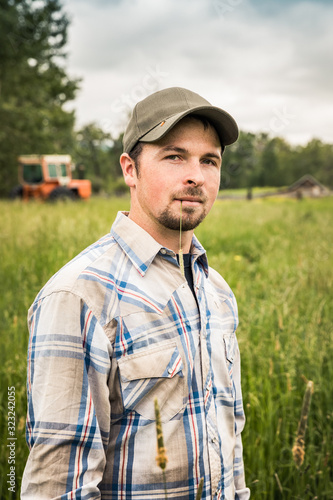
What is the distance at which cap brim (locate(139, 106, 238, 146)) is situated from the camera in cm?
124

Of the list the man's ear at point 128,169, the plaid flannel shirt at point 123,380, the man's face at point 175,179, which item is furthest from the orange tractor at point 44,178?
the plaid flannel shirt at point 123,380

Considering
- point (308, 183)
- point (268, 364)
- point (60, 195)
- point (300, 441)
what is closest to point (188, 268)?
point (300, 441)

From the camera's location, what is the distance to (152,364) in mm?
1144

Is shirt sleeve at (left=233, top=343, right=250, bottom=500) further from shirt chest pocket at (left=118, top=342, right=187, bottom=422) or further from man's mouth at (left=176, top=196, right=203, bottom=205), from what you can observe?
man's mouth at (left=176, top=196, right=203, bottom=205)

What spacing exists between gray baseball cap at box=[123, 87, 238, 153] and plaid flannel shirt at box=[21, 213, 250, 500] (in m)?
0.29

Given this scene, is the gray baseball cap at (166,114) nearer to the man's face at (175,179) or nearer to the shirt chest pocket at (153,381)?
the man's face at (175,179)

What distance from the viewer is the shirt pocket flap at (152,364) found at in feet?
3.67

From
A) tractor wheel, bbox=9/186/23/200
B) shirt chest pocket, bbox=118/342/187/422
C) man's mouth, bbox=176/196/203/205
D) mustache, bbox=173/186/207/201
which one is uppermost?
tractor wheel, bbox=9/186/23/200

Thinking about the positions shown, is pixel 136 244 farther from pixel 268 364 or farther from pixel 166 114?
pixel 268 364

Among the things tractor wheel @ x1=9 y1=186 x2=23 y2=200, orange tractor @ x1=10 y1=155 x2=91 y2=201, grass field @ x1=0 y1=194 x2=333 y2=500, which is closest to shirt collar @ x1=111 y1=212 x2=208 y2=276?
grass field @ x1=0 y1=194 x2=333 y2=500

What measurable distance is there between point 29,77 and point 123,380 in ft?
59.1

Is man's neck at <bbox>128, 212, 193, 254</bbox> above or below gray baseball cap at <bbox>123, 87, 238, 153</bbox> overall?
below

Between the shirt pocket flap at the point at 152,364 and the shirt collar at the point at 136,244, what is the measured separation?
24 centimetres

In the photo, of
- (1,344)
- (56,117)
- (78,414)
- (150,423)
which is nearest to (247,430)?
(150,423)
